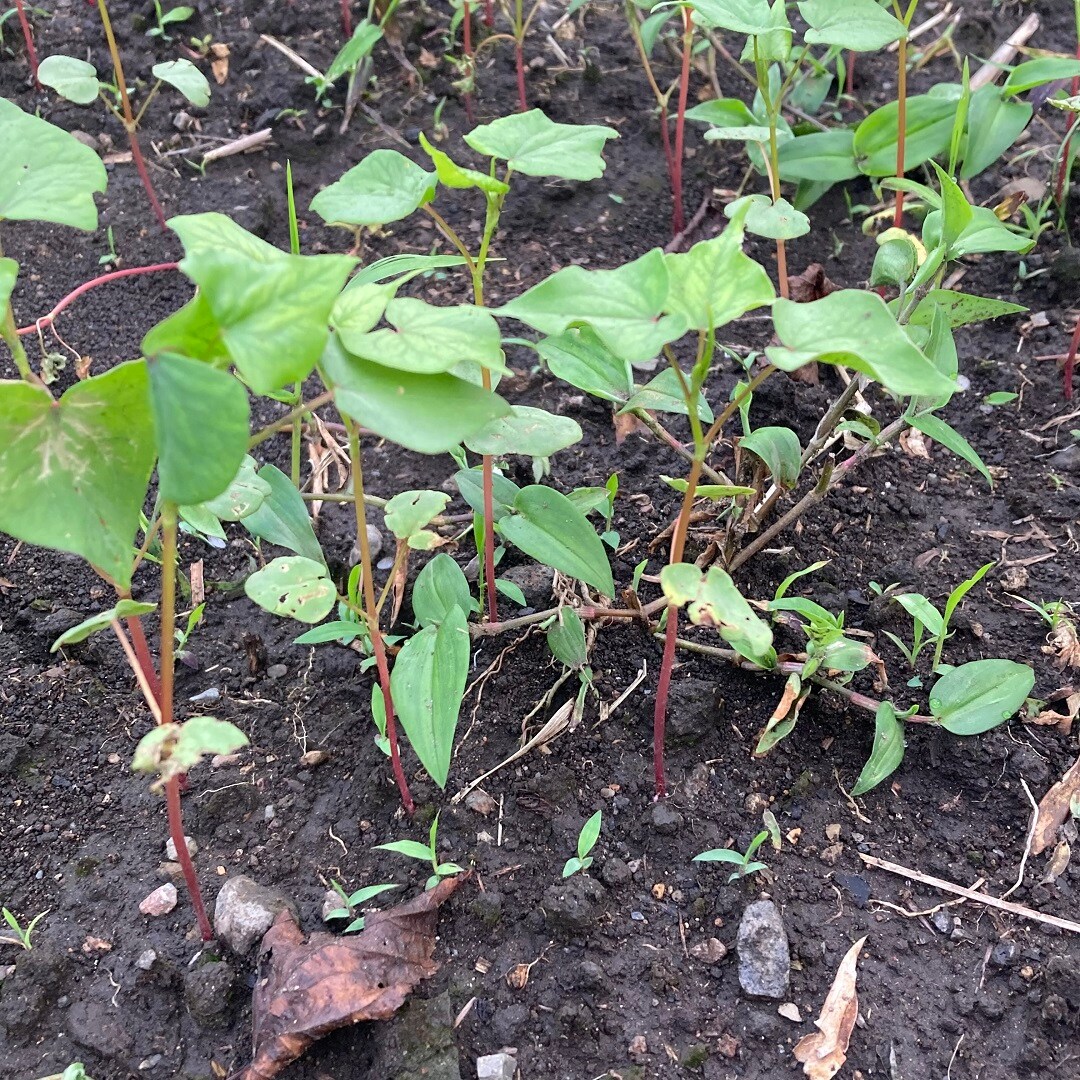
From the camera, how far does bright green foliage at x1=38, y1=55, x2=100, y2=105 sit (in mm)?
1676

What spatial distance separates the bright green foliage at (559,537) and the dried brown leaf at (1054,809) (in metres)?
0.58

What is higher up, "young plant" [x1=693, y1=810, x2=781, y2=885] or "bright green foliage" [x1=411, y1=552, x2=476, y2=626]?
"bright green foliage" [x1=411, y1=552, x2=476, y2=626]

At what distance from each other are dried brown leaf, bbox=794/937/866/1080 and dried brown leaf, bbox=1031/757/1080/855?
0.96 ft

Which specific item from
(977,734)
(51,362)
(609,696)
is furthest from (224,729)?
(51,362)

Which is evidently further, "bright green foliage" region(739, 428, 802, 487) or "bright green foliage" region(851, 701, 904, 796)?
"bright green foliage" region(739, 428, 802, 487)

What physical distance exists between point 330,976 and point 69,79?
5.00 feet

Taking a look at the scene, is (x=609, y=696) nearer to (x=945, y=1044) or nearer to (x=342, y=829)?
(x=342, y=829)

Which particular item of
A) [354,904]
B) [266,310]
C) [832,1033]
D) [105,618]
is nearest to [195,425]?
[266,310]

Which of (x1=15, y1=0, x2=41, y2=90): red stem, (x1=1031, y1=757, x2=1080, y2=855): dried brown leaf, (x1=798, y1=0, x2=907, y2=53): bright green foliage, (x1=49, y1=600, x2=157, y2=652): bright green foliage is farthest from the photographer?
(x1=15, y1=0, x2=41, y2=90): red stem

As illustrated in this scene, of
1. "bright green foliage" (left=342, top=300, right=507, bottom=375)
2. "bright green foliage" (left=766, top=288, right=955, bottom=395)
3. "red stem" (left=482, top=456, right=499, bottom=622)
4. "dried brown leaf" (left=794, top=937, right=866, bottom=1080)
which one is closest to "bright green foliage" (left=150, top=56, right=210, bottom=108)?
"red stem" (left=482, top=456, right=499, bottom=622)

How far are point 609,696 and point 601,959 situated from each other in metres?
0.34

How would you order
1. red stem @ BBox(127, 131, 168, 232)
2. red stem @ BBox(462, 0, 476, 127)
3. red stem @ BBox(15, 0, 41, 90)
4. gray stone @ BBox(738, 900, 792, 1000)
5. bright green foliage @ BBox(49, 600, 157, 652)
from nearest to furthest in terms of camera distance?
1. bright green foliage @ BBox(49, 600, 157, 652)
2. gray stone @ BBox(738, 900, 792, 1000)
3. red stem @ BBox(127, 131, 168, 232)
4. red stem @ BBox(15, 0, 41, 90)
5. red stem @ BBox(462, 0, 476, 127)

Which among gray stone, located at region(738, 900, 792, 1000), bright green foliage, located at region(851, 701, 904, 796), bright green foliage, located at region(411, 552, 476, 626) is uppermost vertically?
bright green foliage, located at region(411, 552, 476, 626)

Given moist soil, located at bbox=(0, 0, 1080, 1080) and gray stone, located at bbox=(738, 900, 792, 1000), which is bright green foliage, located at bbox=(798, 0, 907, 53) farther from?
gray stone, located at bbox=(738, 900, 792, 1000)
